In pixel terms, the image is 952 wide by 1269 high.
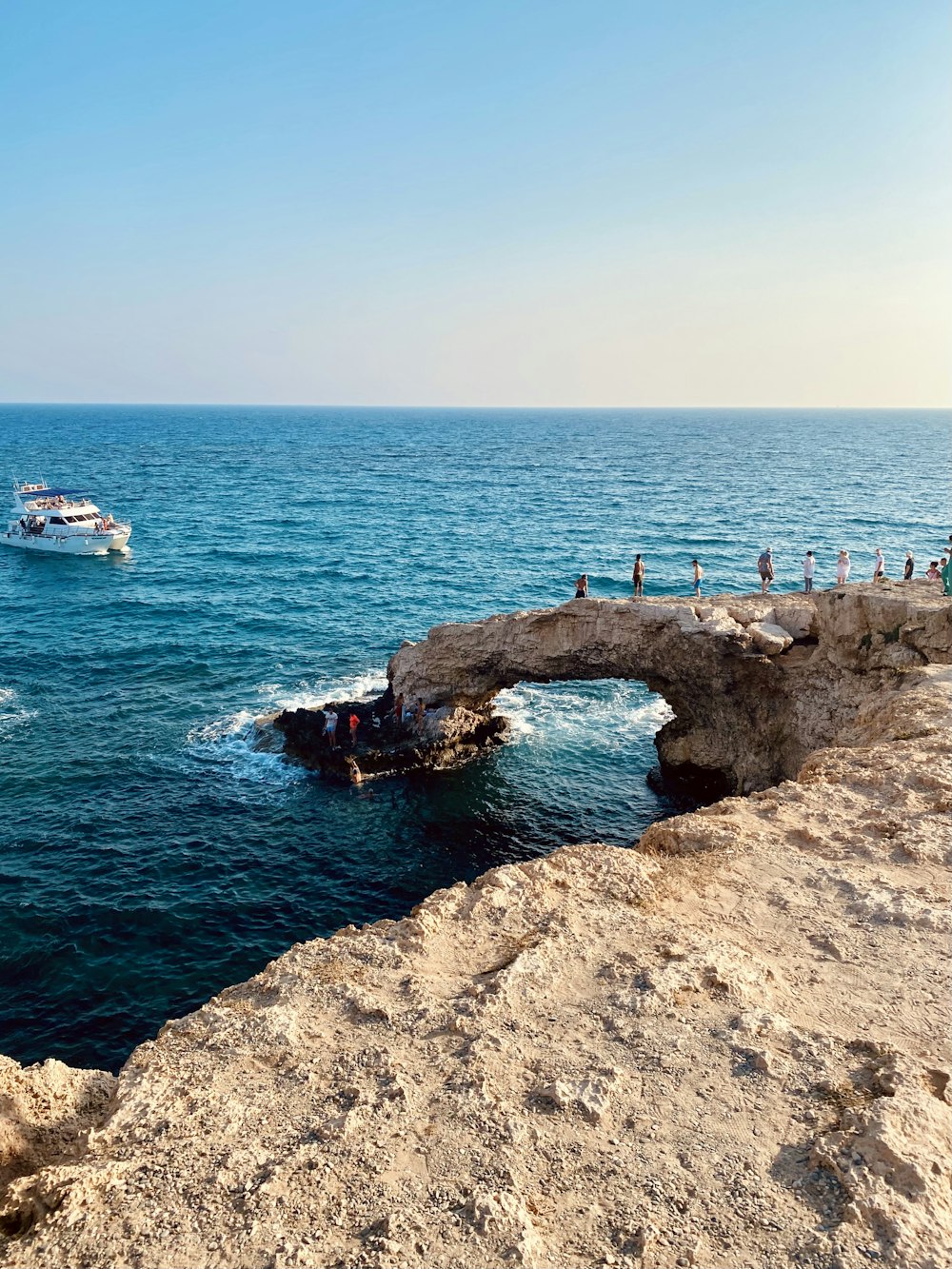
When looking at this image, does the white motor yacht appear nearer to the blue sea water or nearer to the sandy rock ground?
the blue sea water

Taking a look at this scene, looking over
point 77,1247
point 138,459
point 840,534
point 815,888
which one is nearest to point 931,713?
point 815,888

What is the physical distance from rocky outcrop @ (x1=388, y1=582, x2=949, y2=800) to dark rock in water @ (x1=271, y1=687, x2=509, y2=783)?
127 centimetres

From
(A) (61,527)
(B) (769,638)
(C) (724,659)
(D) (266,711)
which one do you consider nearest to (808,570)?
(B) (769,638)

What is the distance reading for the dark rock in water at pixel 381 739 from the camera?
30875 mm

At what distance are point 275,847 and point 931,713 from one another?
64.1 ft

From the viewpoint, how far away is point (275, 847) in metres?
26.1

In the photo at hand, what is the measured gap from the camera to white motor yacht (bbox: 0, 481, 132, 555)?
213 ft

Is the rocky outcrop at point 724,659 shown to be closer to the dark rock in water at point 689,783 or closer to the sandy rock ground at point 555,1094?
the dark rock in water at point 689,783

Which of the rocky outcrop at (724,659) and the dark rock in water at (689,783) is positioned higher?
the rocky outcrop at (724,659)

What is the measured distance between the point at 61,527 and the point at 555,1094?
68425 mm

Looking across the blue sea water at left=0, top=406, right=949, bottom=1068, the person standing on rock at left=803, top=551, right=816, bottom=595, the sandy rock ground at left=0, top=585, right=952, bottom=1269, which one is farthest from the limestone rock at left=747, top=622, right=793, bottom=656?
the sandy rock ground at left=0, top=585, right=952, bottom=1269

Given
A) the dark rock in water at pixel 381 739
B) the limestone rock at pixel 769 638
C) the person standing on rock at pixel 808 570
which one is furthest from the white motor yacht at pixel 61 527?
the limestone rock at pixel 769 638

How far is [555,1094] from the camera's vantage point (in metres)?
9.68

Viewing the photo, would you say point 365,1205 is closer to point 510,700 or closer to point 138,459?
point 510,700
